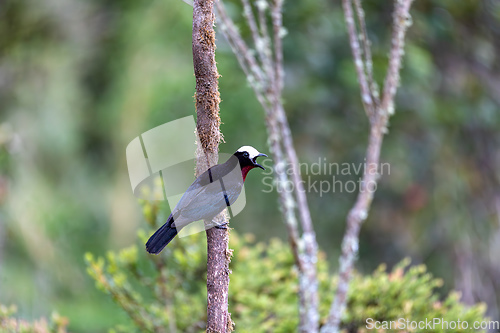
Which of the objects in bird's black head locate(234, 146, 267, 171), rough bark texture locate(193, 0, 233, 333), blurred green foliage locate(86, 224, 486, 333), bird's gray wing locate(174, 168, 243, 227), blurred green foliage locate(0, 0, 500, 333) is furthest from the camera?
blurred green foliage locate(0, 0, 500, 333)

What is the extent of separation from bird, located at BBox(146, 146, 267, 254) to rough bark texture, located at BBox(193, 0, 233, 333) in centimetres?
8

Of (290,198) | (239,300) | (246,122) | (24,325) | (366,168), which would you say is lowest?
(24,325)

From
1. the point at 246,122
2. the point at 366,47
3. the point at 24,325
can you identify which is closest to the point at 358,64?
the point at 366,47

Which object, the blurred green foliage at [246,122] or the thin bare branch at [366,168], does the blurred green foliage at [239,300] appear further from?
the blurred green foliage at [246,122]

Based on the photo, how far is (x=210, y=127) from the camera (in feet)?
5.73

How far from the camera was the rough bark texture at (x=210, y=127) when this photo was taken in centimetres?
172

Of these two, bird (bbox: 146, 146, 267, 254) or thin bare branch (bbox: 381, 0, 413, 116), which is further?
thin bare branch (bbox: 381, 0, 413, 116)

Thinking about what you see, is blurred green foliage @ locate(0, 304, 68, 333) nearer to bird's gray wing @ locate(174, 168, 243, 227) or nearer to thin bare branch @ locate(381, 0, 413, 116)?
bird's gray wing @ locate(174, 168, 243, 227)

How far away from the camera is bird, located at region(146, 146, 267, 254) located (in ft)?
5.93

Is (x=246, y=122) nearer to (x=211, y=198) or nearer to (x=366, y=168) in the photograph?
(x=366, y=168)

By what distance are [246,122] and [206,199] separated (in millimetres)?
6448

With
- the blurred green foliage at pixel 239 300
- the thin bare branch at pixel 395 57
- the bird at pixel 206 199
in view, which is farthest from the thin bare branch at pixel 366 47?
the bird at pixel 206 199

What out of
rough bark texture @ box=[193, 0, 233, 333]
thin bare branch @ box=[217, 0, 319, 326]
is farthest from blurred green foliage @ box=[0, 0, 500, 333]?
rough bark texture @ box=[193, 0, 233, 333]

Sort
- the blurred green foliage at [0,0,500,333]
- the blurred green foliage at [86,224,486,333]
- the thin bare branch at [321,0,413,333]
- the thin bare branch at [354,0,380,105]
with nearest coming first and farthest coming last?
the thin bare branch at [321,0,413,333]
the thin bare branch at [354,0,380,105]
the blurred green foliage at [86,224,486,333]
the blurred green foliage at [0,0,500,333]
